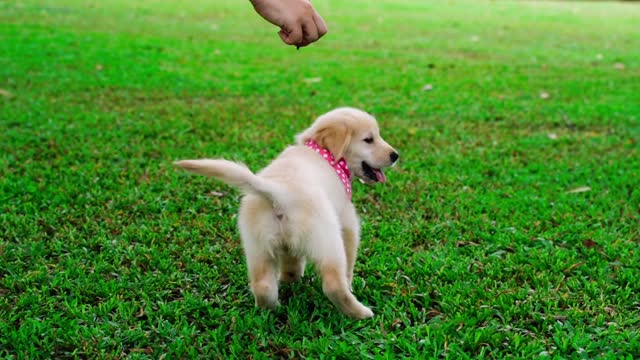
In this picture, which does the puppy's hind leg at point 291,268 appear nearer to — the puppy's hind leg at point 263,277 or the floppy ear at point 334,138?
the puppy's hind leg at point 263,277

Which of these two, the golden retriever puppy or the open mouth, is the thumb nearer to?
the golden retriever puppy

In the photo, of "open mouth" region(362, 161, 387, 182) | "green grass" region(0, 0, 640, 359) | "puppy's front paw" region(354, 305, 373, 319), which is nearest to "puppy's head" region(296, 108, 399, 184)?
"open mouth" region(362, 161, 387, 182)

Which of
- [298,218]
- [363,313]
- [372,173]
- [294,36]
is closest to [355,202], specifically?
[372,173]

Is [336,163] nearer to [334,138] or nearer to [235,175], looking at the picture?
[334,138]

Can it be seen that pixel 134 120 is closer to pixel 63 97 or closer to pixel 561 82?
pixel 63 97

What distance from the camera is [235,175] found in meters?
2.93

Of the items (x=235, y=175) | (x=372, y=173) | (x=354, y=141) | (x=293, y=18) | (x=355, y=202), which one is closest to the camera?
(x=235, y=175)

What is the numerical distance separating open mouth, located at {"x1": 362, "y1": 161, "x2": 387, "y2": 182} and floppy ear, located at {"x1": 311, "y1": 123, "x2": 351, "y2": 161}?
0.22 m

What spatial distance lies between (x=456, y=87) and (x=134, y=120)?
414 cm

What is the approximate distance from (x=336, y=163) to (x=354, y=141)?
205 mm

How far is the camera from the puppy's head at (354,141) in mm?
3604

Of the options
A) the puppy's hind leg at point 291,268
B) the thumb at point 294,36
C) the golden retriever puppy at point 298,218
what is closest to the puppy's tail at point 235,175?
the golden retriever puppy at point 298,218

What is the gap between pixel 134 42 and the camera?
11.5 metres

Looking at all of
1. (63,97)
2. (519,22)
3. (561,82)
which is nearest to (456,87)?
(561,82)
